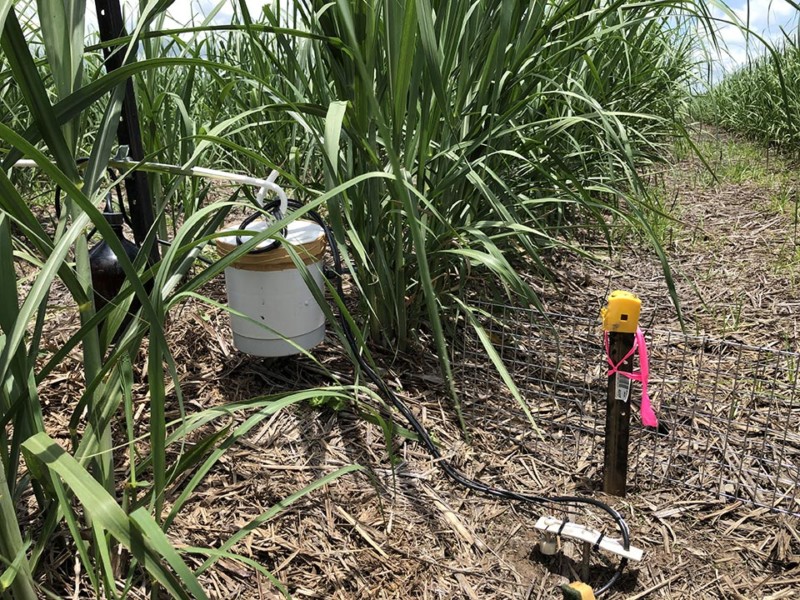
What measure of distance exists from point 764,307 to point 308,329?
1.54m

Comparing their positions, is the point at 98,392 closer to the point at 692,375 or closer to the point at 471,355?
the point at 471,355

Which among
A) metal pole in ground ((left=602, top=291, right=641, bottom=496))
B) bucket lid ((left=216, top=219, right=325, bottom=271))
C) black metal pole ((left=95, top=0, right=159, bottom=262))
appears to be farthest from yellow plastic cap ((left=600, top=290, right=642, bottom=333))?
black metal pole ((left=95, top=0, right=159, bottom=262))

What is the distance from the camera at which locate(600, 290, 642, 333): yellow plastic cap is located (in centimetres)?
125

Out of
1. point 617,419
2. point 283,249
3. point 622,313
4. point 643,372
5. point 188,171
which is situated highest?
point 188,171

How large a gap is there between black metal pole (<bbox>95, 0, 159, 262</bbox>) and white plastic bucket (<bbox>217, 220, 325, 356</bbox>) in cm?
18

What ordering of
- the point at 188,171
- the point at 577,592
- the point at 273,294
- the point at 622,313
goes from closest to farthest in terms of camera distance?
the point at 188,171 < the point at 577,592 < the point at 622,313 < the point at 273,294

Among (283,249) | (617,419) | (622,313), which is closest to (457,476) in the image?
(617,419)

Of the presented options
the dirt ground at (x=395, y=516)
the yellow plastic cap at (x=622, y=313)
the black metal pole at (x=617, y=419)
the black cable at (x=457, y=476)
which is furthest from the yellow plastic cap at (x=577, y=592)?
the yellow plastic cap at (x=622, y=313)

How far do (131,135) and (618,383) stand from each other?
A: 1065 mm

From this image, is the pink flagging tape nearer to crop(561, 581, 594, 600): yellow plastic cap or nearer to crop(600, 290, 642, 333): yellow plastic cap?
crop(600, 290, 642, 333): yellow plastic cap

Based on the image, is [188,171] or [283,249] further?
[283,249]

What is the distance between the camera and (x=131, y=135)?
4.65ft

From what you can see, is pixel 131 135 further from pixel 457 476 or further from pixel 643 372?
pixel 643 372

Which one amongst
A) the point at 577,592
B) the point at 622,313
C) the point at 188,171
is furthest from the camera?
the point at 622,313
